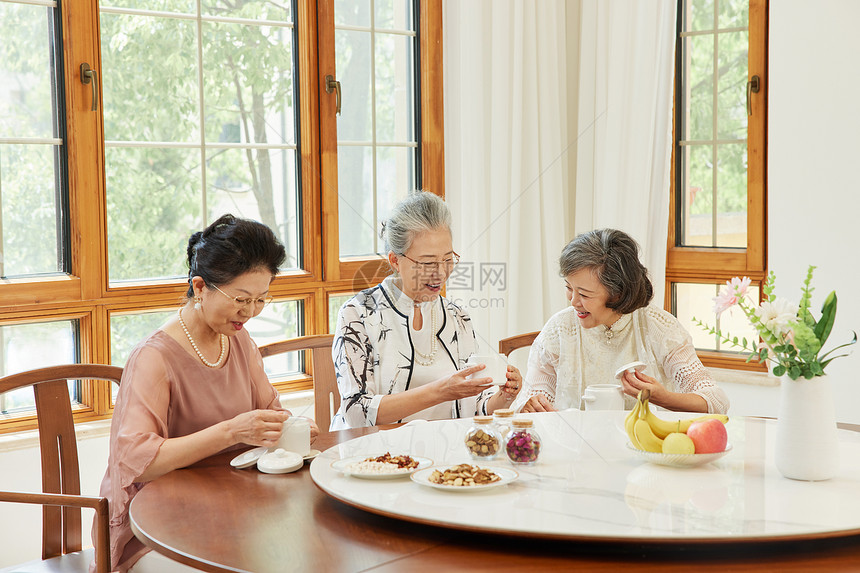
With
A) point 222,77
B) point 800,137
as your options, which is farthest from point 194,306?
point 800,137

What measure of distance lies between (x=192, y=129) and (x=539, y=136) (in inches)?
62.1

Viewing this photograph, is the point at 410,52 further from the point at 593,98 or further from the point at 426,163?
the point at 593,98

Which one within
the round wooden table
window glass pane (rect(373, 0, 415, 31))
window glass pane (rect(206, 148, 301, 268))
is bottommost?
the round wooden table

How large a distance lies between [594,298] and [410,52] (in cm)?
185

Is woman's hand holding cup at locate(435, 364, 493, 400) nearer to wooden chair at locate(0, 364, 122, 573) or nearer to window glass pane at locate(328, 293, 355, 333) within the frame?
wooden chair at locate(0, 364, 122, 573)

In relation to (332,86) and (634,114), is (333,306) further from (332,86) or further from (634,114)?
(634,114)

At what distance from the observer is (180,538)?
144 cm

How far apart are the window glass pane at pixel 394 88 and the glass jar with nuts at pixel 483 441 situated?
2.29 meters

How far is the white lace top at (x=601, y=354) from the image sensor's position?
2.55 meters

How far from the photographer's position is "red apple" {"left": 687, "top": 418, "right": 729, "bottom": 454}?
1716 millimetres

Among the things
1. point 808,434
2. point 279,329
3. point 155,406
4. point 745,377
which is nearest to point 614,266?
point 808,434

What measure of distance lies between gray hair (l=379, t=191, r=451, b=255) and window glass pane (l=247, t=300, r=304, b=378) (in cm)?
117

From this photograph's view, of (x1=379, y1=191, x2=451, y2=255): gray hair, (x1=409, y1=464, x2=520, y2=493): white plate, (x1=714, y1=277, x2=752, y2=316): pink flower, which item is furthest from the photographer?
(x1=379, y1=191, x2=451, y2=255): gray hair

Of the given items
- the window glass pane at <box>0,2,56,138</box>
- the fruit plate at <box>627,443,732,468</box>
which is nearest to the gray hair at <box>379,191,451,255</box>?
the fruit plate at <box>627,443,732,468</box>
